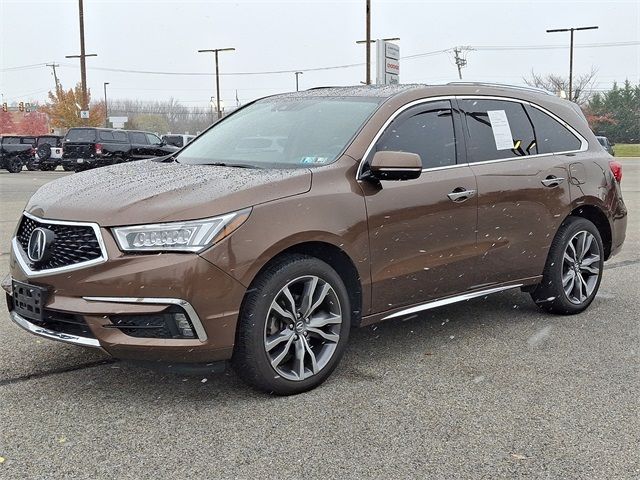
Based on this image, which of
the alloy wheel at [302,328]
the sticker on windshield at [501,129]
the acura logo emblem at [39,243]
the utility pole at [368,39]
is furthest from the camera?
the utility pole at [368,39]

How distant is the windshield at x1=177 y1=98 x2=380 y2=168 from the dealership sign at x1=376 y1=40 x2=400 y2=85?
43.9 feet

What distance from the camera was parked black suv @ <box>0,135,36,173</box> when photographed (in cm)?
2911

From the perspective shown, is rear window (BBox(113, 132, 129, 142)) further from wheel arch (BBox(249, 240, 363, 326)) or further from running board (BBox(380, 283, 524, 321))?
wheel arch (BBox(249, 240, 363, 326))

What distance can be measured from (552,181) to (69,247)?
3408mm

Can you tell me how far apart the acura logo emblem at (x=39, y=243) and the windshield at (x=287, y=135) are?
47.0 inches

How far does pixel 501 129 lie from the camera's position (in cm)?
495

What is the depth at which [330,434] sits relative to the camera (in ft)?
10.5

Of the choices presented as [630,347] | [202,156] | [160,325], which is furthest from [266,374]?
[630,347]

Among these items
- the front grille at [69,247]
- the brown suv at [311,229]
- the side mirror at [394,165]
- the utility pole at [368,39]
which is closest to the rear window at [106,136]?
the utility pole at [368,39]

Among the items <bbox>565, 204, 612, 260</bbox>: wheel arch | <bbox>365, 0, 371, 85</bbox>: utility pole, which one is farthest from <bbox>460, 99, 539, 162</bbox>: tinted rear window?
<bbox>365, 0, 371, 85</bbox>: utility pole

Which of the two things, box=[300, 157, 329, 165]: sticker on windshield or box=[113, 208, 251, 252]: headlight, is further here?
box=[300, 157, 329, 165]: sticker on windshield

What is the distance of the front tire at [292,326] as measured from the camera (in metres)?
3.47

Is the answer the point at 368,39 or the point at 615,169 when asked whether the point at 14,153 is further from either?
the point at 615,169

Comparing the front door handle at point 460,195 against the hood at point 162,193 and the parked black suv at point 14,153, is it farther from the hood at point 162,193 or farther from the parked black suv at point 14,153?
the parked black suv at point 14,153
